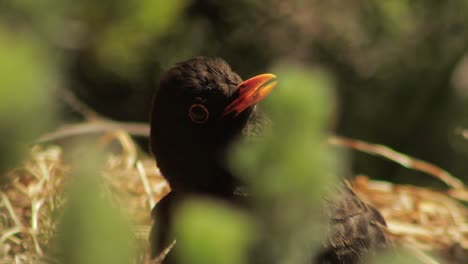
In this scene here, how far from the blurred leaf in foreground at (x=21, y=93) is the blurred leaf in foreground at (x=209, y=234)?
11 centimetres

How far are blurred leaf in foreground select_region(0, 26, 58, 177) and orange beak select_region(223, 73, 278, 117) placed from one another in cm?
107

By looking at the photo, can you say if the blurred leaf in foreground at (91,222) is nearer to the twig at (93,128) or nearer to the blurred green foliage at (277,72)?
the blurred green foliage at (277,72)

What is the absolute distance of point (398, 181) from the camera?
294 cm

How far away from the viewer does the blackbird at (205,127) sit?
1.60 meters

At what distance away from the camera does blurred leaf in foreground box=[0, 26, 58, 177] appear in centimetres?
39

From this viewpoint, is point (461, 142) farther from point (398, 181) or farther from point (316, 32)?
point (316, 32)

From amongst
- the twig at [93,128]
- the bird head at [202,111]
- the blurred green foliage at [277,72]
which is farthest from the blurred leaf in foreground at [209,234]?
the twig at [93,128]

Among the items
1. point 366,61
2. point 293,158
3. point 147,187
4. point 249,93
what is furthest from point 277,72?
point 366,61

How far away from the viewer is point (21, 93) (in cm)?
39

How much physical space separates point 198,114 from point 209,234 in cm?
128

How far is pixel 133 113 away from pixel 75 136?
0.67 meters

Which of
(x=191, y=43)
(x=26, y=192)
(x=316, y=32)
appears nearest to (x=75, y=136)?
(x=26, y=192)

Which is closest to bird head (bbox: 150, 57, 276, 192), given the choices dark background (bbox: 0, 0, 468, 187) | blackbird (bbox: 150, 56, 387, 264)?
blackbird (bbox: 150, 56, 387, 264)

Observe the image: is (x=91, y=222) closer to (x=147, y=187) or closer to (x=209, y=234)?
(x=209, y=234)
